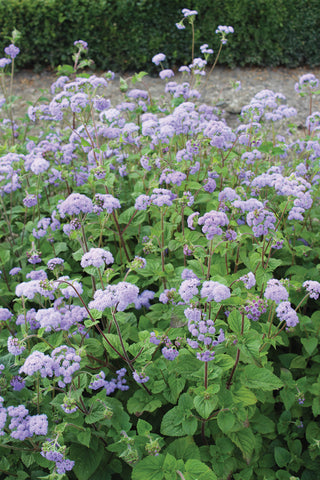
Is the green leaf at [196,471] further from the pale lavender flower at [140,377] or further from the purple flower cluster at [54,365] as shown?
the purple flower cluster at [54,365]

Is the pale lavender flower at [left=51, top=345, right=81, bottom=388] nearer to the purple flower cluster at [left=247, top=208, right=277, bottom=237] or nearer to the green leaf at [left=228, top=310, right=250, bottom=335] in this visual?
the green leaf at [left=228, top=310, right=250, bottom=335]

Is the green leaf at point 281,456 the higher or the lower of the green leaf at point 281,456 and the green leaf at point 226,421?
the lower

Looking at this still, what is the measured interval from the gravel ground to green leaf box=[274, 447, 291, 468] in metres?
6.41

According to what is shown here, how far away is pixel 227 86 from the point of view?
360 inches

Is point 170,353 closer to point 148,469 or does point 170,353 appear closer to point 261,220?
point 148,469

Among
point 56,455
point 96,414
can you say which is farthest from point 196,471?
point 56,455

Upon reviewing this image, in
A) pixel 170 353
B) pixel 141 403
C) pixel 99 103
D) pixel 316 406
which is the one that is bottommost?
pixel 316 406

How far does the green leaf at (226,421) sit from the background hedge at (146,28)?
351 inches

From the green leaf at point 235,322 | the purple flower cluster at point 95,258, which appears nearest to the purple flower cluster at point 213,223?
the green leaf at point 235,322

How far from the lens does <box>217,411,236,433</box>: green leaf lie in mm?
2131

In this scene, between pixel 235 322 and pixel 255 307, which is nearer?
pixel 255 307

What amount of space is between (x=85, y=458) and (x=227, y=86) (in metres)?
8.45

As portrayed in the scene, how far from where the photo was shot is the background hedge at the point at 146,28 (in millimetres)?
9422

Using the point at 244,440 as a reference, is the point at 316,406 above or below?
below
